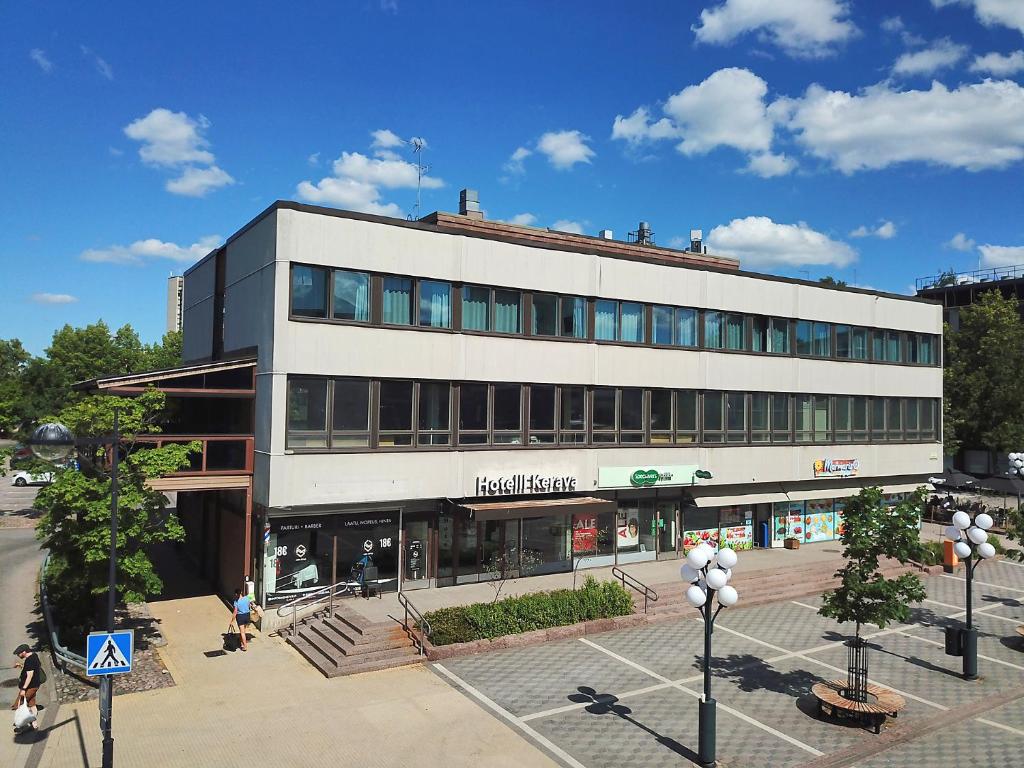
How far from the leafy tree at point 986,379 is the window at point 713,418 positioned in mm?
32079

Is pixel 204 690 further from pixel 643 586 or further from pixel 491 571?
pixel 643 586

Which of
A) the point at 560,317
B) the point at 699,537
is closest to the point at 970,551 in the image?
the point at 699,537

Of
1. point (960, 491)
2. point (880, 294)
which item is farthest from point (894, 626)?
point (960, 491)

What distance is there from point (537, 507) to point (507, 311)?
686 centimetres

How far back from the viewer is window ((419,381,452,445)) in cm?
2431

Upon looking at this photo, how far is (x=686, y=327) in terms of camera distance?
30.6m

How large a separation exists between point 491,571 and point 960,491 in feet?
150

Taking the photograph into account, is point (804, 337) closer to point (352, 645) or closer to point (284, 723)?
point (352, 645)

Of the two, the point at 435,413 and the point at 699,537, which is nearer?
the point at 435,413

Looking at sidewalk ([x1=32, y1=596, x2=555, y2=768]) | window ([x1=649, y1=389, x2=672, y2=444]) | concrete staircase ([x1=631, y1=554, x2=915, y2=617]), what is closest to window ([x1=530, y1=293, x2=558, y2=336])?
window ([x1=649, y1=389, x2=672, y2=444])

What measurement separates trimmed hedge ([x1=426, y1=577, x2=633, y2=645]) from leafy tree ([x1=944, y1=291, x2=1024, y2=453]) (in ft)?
140

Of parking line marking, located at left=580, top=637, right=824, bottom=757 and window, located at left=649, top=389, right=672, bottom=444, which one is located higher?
window, located at left=649, top=389, right=672, bottom=444

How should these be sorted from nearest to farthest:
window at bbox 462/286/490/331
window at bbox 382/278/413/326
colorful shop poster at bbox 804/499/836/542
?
window at bbox 382/278/413/326 < window at bbox 462/286/490/331 < colorful shop poster at bbox 804/499/836/542

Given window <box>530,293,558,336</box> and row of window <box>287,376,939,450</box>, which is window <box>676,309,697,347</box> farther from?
window <box>530,293,558,336</box>
